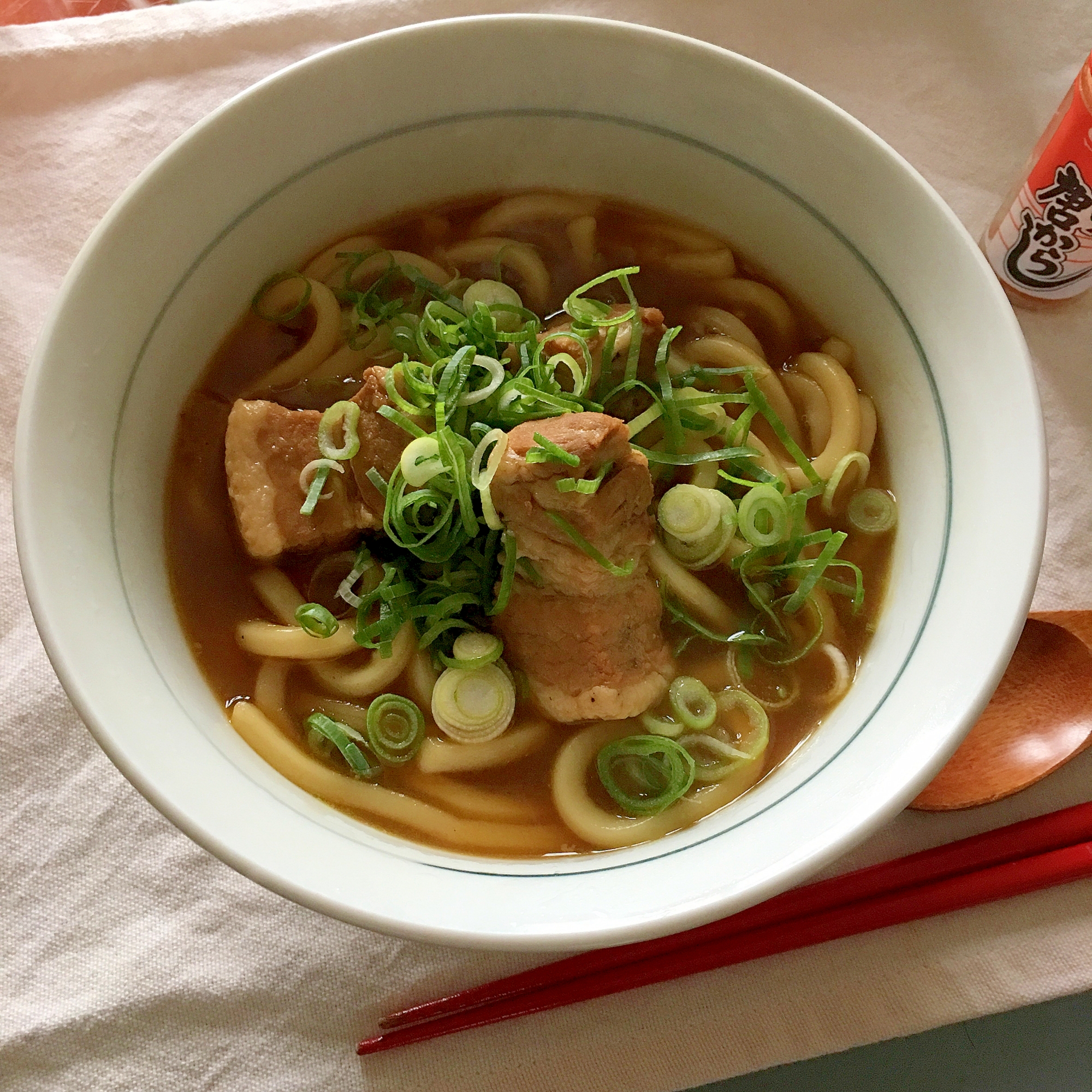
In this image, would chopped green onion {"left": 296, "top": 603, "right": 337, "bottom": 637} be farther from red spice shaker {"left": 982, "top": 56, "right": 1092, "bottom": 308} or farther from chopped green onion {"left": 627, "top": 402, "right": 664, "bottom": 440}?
red spice shaker {"left": 982, "top": 56, "right": 1092, "bottom": 308}

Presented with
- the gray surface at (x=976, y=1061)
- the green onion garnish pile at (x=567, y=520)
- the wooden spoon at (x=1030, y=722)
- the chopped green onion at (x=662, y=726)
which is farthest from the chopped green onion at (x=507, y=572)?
the gray surface at (x=976, y=1061)

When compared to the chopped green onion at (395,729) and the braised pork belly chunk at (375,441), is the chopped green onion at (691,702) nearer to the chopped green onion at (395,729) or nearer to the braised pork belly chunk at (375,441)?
the chopped green onion at (395,729)

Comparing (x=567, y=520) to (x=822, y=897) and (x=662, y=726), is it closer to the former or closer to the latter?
(x=662, y=726)

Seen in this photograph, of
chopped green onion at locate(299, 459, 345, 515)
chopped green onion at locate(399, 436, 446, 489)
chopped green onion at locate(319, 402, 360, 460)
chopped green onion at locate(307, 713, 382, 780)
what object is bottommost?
chopped green onion at locate(307, 713, 382, 780)

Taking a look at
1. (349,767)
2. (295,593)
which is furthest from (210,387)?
(349,767)

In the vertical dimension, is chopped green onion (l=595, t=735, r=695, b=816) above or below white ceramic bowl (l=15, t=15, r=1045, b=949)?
below

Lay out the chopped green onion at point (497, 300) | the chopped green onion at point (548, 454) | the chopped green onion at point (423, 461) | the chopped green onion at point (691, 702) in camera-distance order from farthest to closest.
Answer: the chopped green onion at point (497, 300) → the chopped green onion at point (691, 702) → the chopped green onion at point (423, 461) → the chopped green onion at point (548, 454)

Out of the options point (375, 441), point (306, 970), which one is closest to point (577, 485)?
point (375, 441)

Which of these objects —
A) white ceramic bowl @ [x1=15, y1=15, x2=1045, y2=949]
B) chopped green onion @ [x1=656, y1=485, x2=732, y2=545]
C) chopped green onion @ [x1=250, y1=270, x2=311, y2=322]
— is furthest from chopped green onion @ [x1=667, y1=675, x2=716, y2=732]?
chopped green onion @ [x1=250, y1=270, x2=311, y2=322]
